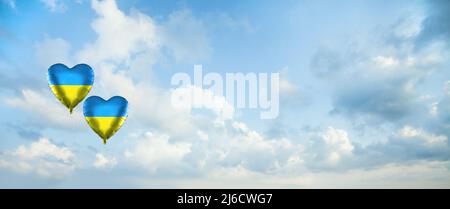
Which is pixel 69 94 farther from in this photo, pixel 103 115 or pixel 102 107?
pixel 103 115

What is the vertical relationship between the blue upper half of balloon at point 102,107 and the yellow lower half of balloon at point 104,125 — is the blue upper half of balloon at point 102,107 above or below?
above

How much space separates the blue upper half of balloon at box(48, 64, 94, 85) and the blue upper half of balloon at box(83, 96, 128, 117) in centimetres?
128

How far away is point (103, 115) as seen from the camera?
26.8 meters

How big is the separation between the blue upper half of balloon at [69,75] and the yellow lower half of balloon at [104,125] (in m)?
2.39

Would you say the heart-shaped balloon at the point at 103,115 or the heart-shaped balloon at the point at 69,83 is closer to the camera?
the heart-shaped balloon at the point at 103,115

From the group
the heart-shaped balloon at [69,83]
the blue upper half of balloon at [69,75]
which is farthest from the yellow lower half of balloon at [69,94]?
the blue upper half of balloon at [69,75]

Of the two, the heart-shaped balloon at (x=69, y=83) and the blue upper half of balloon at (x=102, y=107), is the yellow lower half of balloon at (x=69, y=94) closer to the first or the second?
the heart-shaped balloon at (x=69, y=83)

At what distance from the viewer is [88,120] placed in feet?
87.9

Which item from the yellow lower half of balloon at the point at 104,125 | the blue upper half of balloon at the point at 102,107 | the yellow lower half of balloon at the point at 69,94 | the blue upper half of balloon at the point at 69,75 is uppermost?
the blue upper half of balloon at the point at 69,75

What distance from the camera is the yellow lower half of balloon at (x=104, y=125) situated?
2672 centimetres

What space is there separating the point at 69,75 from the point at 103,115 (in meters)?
3.18
